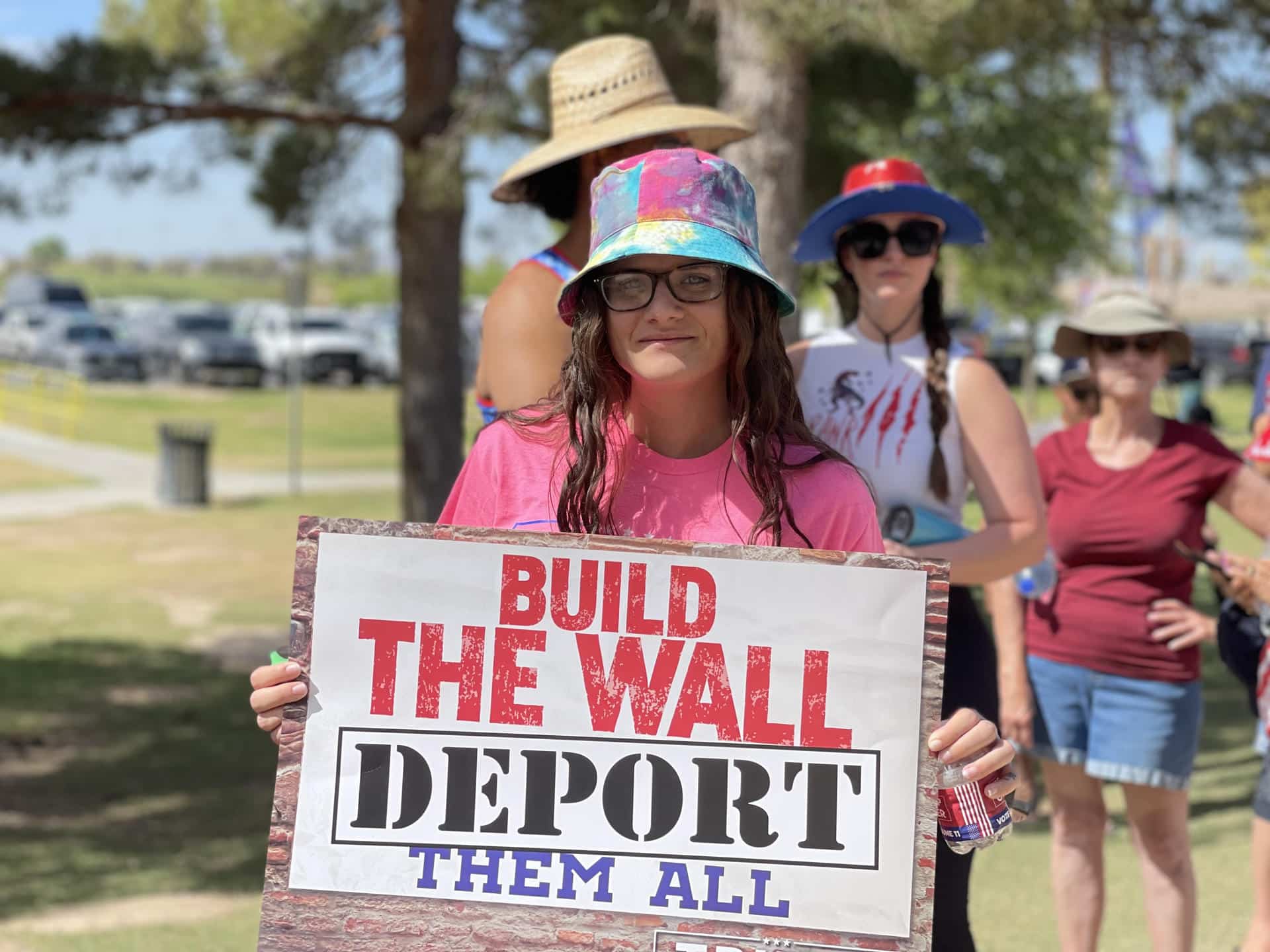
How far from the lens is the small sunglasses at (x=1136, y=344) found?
13.7 feet

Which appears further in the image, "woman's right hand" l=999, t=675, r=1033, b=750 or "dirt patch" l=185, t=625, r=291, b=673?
"dirt patch" l=185, t=625, r=291, b=673

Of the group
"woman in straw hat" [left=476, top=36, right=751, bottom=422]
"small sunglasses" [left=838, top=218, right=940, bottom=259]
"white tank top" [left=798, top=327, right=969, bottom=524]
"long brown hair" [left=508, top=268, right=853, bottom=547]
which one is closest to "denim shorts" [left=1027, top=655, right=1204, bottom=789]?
"white tank top" [left=798, top=327, right=969, bottom=524]

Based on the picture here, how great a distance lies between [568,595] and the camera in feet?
6.93

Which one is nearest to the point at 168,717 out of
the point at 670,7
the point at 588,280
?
the point at 670,7

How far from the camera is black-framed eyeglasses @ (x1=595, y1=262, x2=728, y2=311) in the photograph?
2.15 metres

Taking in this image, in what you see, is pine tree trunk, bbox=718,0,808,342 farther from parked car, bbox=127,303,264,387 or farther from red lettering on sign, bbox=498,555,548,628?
parked car, bbox=127,303,264,387

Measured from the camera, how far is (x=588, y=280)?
88.3 inches

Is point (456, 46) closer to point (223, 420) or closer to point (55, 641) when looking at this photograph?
point (55, 641)

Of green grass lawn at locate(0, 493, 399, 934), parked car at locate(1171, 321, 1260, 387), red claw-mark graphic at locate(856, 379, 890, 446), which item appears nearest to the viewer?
red claw-mark graphic at locate(856, 379, 890, 446)

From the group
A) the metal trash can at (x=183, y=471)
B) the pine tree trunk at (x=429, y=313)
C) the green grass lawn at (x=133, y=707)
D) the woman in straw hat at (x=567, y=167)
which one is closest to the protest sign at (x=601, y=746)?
the woman in straw hat at (x=567, y=167)

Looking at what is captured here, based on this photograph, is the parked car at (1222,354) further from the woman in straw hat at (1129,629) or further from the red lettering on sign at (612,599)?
the red lettering on sign at (612,599)

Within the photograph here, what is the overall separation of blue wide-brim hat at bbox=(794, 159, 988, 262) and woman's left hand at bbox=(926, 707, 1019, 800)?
59.5 inches

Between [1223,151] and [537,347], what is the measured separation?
31.7ft

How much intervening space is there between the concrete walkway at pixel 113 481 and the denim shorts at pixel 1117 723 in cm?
1491
